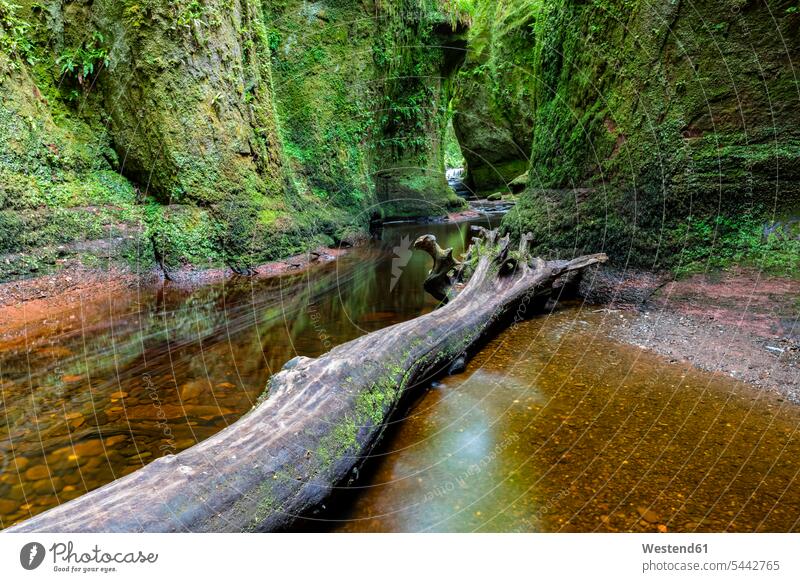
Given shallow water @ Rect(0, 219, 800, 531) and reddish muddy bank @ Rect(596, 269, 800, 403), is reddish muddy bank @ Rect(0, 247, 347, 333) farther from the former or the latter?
reddish muddy bank @ Rect(596, 269, 800, 403)

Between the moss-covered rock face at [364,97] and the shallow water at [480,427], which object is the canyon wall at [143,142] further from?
the shallow water at [480,427]

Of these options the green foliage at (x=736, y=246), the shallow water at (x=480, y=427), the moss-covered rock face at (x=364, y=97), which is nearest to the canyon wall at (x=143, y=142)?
the moss-covered rock face at (x=364, y=97)

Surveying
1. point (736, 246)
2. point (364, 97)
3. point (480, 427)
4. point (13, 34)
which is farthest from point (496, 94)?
point (480, 427)

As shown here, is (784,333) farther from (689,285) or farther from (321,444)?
(321,444)

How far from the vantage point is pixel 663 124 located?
5.39 meters

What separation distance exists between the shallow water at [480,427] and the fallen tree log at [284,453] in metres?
0.24

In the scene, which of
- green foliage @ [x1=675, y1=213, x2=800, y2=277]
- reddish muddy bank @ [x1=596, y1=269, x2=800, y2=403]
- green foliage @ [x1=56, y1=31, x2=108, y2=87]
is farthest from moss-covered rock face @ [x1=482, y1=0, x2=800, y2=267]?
green foliage @ [x1=56, y1=31, x2=108, y2=87]

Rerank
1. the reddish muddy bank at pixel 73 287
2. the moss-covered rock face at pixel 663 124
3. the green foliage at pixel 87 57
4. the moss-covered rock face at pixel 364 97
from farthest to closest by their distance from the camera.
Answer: the moss-covered rock face at pixel 364 97 < the green foliage at pixel 87 57 < the reddish muddy bank at pixel 73 287 < the moss-covered rock face at pixel 663 124

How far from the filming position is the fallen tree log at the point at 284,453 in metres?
1.69

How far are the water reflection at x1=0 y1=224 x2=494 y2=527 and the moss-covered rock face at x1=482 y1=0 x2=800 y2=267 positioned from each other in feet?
8.98

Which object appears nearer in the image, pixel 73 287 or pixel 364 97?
pixel 73 287

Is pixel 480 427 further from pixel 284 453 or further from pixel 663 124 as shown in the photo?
pixel 663 124

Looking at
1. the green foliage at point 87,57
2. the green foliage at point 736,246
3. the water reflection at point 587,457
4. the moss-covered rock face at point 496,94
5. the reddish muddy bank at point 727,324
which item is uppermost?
the moss-covered rock face at point 496,94

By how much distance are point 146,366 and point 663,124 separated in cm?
628
